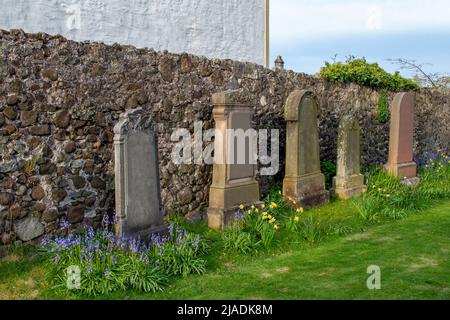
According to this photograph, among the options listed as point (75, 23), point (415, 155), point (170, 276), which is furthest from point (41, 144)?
point (415, 155)

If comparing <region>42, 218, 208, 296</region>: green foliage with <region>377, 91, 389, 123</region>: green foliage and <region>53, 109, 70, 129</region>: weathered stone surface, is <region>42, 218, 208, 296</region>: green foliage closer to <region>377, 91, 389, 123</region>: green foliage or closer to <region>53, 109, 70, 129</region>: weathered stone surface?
<region>53, 109, 70, 129</region>: weathered stone surface

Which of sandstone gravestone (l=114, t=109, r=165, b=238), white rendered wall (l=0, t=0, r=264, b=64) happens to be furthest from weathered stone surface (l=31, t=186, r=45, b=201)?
white rendered wall (l=0, t=0, r=264, b=64)

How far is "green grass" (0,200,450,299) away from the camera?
482cm

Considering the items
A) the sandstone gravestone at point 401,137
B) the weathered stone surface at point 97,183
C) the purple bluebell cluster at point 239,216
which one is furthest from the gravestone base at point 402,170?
the weathered stone surface at point 97,183

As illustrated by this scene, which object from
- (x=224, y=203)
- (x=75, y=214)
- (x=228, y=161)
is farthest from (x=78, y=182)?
(x=228, y=161)

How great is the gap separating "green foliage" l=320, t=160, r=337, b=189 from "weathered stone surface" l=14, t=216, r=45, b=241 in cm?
634

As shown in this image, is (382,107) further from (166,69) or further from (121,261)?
(121,261)

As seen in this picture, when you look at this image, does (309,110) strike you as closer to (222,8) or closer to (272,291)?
(272,291)

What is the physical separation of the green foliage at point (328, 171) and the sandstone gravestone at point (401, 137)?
4.78 feet

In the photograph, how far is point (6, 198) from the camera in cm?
575

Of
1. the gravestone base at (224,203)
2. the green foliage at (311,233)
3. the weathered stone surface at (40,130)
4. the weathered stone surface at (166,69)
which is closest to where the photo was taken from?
the weathered stone surface at (40,130)

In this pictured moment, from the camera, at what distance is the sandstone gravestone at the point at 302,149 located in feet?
28.5

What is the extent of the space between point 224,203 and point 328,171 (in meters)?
4.05

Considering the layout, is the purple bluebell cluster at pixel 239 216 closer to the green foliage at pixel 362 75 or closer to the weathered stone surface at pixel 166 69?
the weathered stone surface at pixel 166 69
